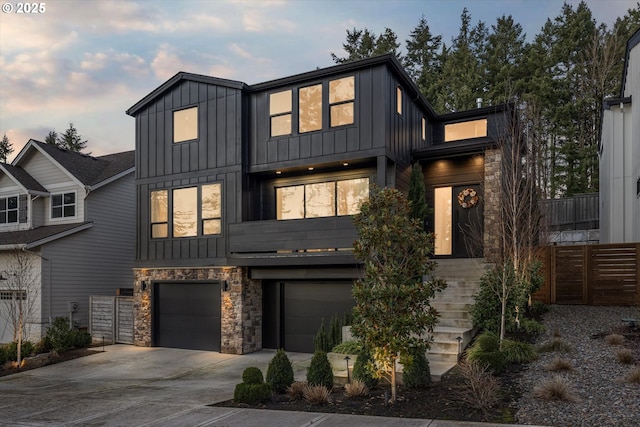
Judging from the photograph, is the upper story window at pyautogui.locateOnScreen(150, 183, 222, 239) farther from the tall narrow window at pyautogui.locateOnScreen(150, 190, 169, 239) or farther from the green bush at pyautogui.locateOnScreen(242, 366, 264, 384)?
the green bush at pyautogui.locateOnScreen(242, 366, 264, 384)

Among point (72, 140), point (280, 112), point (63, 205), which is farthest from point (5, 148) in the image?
point (280, 112)

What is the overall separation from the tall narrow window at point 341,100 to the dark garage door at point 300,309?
4.38 meters

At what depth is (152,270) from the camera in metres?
15.2

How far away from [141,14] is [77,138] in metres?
31.3

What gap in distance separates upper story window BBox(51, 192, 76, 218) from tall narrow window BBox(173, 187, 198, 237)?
586 centimetres

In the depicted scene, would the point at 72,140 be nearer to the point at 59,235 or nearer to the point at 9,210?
the point at 9,210

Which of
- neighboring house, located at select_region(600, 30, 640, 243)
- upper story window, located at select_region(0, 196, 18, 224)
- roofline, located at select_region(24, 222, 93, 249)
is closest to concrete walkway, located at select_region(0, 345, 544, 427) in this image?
roofline, located at select_region(24, 222, 93, 249)

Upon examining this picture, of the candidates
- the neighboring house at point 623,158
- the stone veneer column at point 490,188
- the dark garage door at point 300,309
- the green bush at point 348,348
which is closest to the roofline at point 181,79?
the dark garage door at point 300,309

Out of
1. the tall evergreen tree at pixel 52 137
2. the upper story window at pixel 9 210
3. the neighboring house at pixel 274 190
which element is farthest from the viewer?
the tall evergreen tree at pixel 52 137

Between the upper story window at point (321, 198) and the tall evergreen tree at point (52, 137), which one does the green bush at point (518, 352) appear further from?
the tall evergreen tree at point (52, 137)

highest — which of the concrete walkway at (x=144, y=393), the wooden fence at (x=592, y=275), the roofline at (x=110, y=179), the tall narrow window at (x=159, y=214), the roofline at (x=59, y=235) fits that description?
the roofline at (x=110, y=179)

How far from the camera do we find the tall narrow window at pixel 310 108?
43.4 feet

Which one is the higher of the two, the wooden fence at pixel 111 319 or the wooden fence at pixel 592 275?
the wooden fence at pixel 592 275

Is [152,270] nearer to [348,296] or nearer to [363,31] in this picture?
[348,296]
